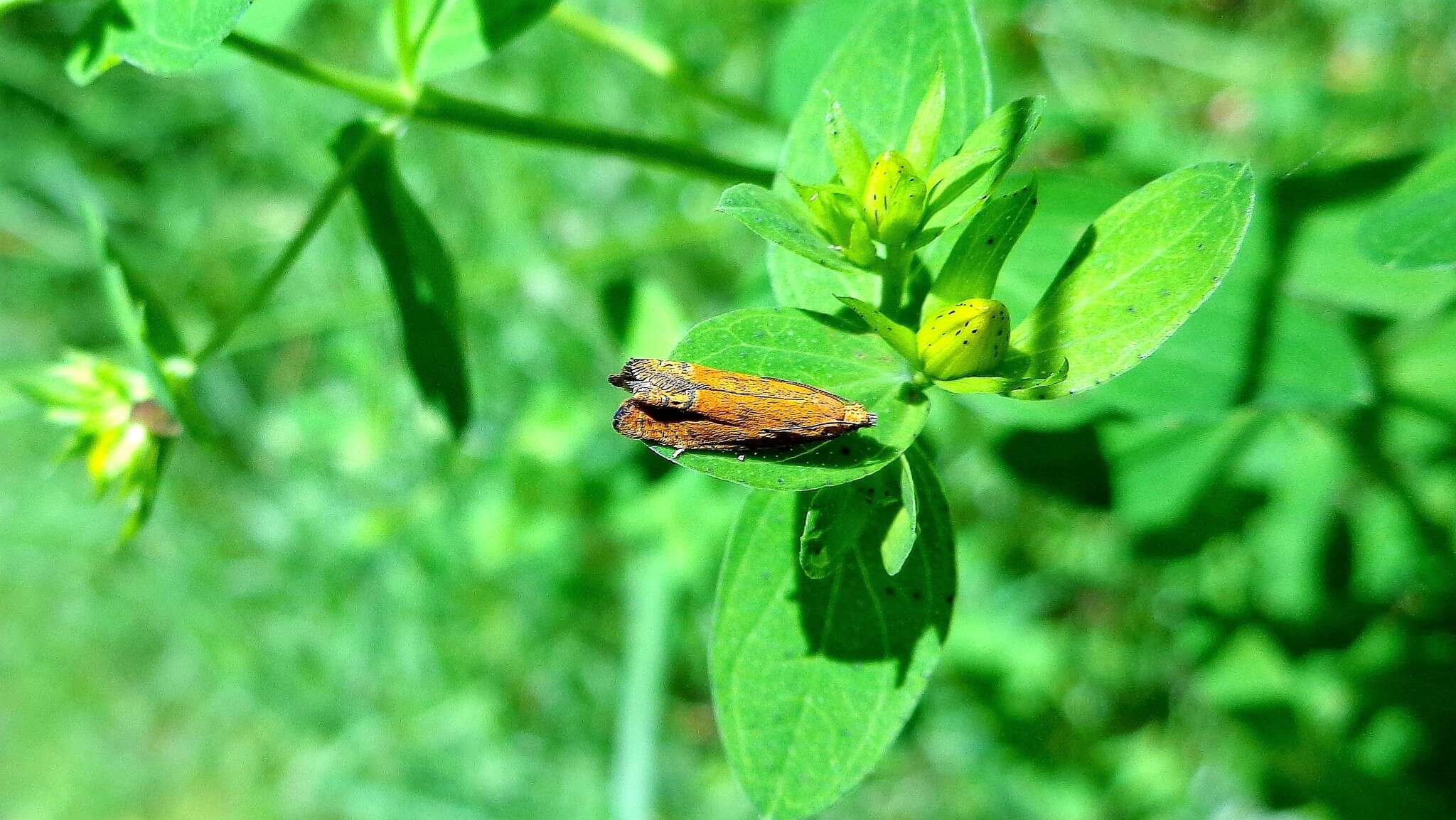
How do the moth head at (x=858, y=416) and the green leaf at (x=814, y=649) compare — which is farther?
the green leaf at (x=814, y=649)

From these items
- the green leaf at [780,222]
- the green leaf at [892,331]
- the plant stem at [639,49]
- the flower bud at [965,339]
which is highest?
the plant stem at [639,49]

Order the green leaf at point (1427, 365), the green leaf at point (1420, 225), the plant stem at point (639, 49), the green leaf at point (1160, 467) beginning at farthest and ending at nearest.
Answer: the green leaf at point (1427, 365), the green leaf at point (1160, 467), the plant stem at point (639, 49), the green leaf at point (1420, 225)

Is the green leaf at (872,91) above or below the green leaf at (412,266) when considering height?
below

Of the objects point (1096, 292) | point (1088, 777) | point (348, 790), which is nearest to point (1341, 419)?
point (1088, 777)

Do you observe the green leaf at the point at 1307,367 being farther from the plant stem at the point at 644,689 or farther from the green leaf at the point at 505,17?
the plant stem at the point at 644,689

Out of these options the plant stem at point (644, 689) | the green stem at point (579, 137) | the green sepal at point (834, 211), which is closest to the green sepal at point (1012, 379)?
the green sepal at point (834, 211)

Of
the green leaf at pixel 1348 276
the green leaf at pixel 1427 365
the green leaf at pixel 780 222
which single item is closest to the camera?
the green leaf at pixel 780 222
